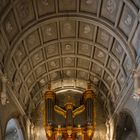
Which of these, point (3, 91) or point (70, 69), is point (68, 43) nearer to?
point (70, 69)

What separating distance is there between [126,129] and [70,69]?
18.0 ft

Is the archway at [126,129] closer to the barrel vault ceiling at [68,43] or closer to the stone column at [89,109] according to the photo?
the barrel vault ceiling at [68,43]

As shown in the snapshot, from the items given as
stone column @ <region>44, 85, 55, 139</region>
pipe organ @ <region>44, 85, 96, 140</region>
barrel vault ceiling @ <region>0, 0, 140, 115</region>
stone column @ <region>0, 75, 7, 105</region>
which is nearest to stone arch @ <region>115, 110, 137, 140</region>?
barrel vault ceiling @ <region>0, 0, 140, 115</region>

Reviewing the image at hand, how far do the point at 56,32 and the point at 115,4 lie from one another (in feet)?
14.9

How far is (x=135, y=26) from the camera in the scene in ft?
51.6

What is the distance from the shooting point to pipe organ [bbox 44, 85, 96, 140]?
2245 cm

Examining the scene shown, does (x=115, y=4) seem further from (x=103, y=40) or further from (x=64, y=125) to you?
(x=64, y=125)

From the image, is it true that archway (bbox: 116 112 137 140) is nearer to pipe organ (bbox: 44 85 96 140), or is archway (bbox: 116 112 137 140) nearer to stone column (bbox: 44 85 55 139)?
pipe organ (bbox: 44 85 96 140)

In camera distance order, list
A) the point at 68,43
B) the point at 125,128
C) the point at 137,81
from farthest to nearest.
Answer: the point at 125,128, the point at 68,43, the point at 137,81

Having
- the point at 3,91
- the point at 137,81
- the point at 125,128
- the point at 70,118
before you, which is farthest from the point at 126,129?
the point at 3,91

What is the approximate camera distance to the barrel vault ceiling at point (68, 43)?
1662 centimetres

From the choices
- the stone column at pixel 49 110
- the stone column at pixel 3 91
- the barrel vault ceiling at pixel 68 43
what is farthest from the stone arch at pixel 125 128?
the stone column at pixel 3 91

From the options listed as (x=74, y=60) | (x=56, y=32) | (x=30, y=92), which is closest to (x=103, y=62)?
(x=74, y=60)

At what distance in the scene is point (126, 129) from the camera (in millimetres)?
22641
